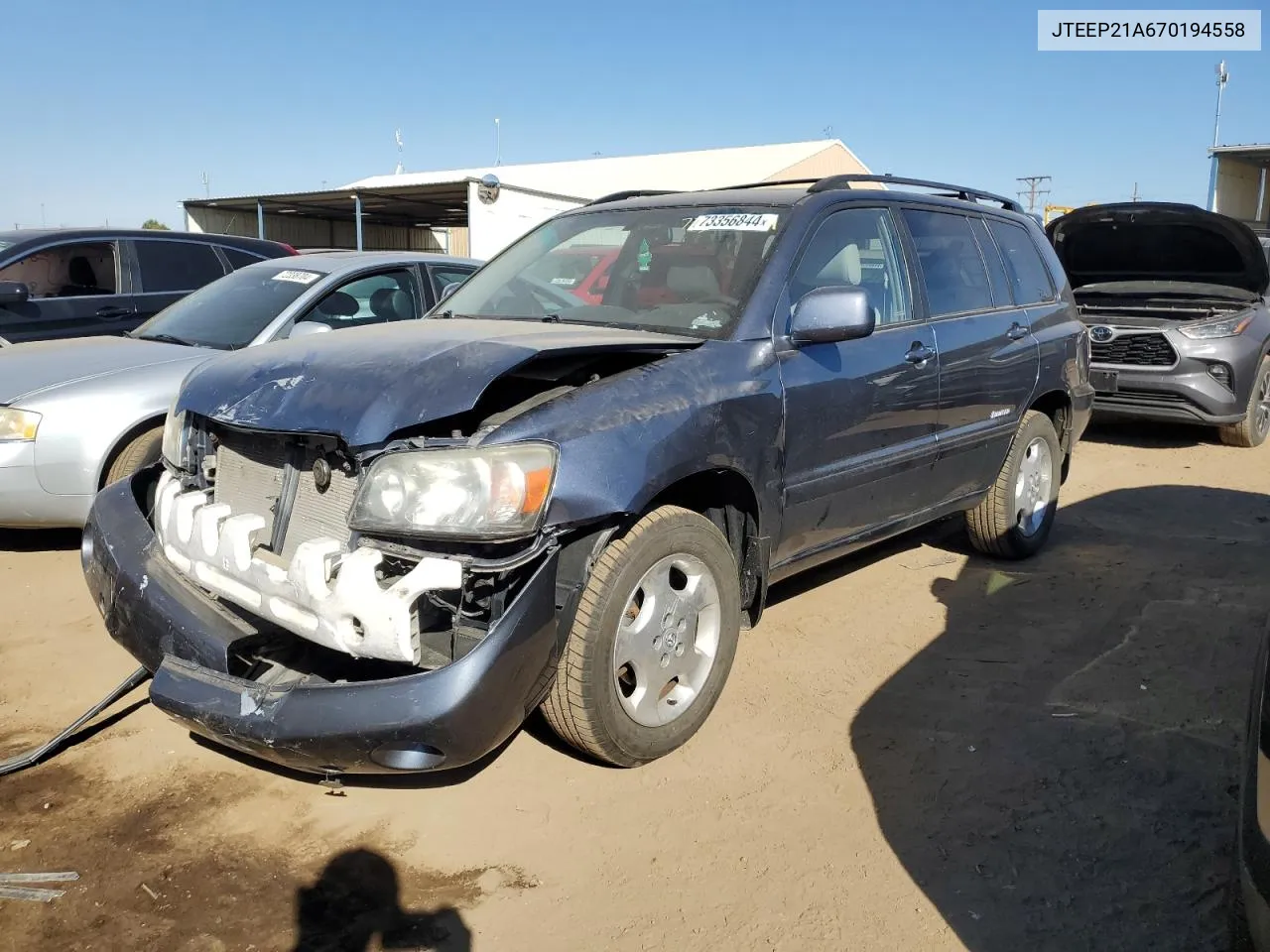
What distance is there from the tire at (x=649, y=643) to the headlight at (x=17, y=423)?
3208mm

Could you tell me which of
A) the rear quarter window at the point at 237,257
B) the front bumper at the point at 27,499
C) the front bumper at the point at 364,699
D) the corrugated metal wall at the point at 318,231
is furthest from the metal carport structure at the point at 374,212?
the front bumper at the point at 364,699

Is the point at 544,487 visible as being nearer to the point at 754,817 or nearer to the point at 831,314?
the point at 754,817

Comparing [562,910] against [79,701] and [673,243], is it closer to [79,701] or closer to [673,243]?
[79,701]

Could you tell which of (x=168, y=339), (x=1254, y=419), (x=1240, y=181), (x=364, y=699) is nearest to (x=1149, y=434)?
(x=1254, y=419)

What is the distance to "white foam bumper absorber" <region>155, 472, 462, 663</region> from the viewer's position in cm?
242

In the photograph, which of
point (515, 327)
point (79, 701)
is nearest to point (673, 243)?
point (515, 327)

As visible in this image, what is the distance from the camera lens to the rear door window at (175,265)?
7086mm

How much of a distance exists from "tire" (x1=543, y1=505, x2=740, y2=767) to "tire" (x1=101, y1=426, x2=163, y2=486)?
2.94 m

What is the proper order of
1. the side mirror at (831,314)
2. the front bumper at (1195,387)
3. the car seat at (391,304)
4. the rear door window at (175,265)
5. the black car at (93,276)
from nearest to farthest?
1. the side mirror at (831,314)
2. the car seat at (391,304)
3. the black car at (93,276)
4. the rear door window at (175,265)
5. the front bumper at (1195,387)

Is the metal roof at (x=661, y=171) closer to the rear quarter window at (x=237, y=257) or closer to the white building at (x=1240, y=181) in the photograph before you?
the white building at (x=1240, y=181)

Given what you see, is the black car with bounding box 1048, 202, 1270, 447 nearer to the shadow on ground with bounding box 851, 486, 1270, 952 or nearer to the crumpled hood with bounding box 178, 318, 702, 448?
the shadow on ground with bounding box 851, 486, 1270, 952

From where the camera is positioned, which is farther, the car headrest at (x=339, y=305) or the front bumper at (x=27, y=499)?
the car headrest at (x=339, y=305)

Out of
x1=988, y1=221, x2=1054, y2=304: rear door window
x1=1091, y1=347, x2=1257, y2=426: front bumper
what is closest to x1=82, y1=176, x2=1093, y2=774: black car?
x1=988, y1=221, x2=1054, y2=304: rear door window

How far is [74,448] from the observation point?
4.66m
